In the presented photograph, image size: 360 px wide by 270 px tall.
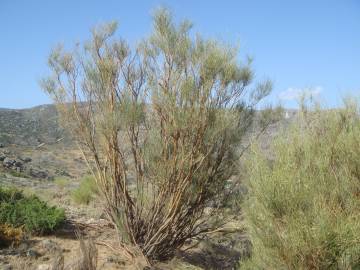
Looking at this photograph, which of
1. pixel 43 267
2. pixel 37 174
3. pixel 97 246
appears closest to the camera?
pixel 43 267

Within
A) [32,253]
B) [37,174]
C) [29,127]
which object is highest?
[29,127]

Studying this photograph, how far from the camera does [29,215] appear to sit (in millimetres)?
9656

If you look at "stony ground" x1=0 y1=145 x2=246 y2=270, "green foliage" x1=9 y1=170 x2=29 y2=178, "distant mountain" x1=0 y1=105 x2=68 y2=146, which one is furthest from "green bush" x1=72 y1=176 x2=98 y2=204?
"distant mountain" x1=0 y1=105 x2=68 y2=146

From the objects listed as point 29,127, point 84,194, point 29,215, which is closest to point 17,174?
point 84,194

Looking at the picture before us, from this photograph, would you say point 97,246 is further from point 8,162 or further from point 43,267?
point 8,162

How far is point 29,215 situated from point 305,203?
625 centimetres

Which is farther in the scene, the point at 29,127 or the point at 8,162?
the point at 29,127

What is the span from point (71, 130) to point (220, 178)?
332 cm

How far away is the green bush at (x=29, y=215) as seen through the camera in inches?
371

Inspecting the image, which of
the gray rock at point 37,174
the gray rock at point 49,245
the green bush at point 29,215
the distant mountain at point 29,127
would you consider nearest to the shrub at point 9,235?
the green bush at point 29,215

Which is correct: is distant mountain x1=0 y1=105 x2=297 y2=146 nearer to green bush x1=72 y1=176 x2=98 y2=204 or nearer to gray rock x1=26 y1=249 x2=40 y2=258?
green bush x1=72 y1=176 x2=98 y2=204

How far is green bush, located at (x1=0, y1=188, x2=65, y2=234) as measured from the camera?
9414mm

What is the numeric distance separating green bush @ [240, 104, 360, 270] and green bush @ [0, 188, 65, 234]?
477 cm

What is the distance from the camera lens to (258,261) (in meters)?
6.27
